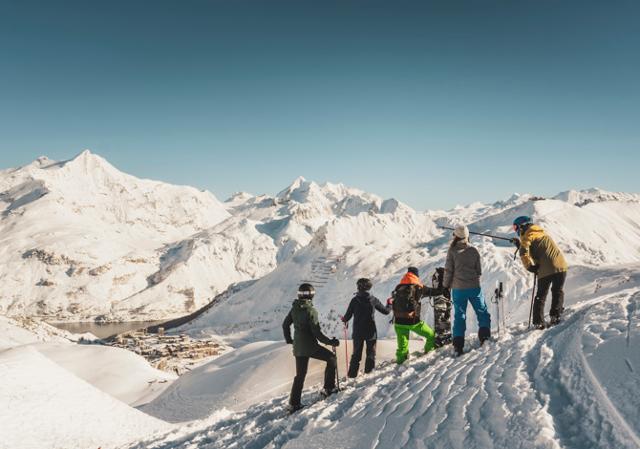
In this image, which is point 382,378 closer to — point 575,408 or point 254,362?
point 575,408

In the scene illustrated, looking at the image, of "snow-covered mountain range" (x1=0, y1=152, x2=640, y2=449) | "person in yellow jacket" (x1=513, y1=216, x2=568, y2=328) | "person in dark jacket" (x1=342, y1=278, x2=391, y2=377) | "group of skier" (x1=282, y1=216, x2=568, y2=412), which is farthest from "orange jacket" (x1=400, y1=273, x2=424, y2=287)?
"person in yellow jacket" (x1=513, y1=216, x2=568, y2=328)

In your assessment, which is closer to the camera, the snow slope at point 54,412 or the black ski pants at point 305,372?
the black ski pants at point 305,372

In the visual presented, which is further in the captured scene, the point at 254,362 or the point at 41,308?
the point at 41,308

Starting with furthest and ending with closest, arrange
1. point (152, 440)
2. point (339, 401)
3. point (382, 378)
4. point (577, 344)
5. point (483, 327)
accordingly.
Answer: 1. point (152, 440)
2. point (483, 327)
3. point (382, 378)
4. point (339, 401)
5. point (577, 344)

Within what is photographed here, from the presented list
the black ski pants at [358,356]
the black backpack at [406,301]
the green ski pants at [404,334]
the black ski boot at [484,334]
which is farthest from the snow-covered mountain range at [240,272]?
the black ski pants at [358,356]

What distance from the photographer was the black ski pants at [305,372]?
297 inches

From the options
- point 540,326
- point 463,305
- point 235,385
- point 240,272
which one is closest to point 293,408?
point 463,305

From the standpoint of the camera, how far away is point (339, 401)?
22.9ft

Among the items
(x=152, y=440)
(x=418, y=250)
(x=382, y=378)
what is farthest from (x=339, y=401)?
(x=418, y=250)

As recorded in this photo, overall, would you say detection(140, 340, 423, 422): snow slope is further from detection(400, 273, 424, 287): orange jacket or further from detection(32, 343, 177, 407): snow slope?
detection(400, 273, 424, 287): orange jacket

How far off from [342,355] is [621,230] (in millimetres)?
63225

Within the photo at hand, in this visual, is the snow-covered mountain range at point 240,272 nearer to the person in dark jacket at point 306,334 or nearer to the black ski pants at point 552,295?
the black ski pants at point 552,295

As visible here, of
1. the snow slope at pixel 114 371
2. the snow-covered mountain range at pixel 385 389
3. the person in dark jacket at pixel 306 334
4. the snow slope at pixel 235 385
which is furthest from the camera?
the snow slope at pixel 114 371

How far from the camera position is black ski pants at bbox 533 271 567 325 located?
8.47 metres
